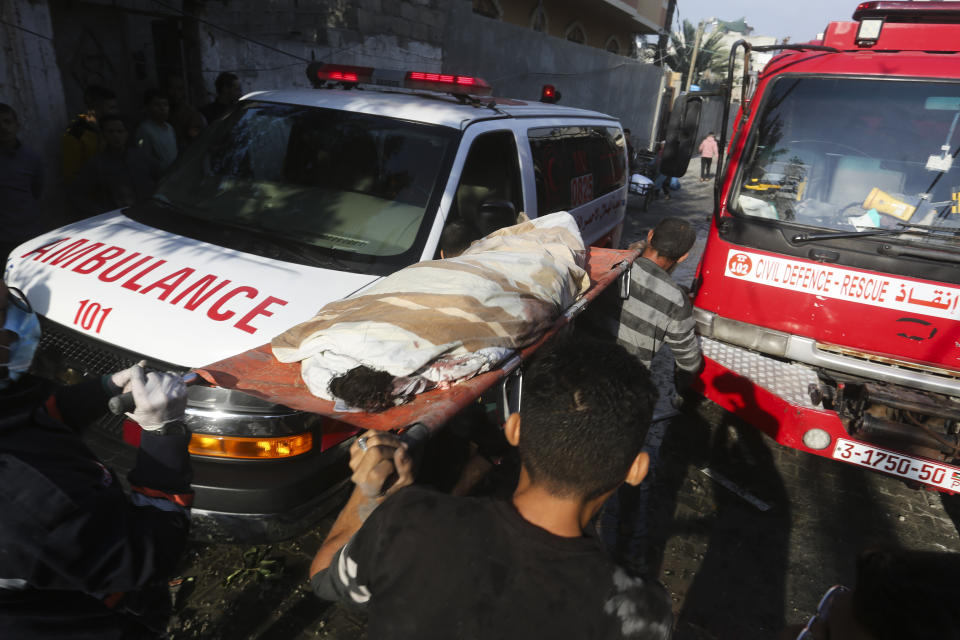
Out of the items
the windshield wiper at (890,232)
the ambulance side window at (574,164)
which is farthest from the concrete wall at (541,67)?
the windshield wiper at (890,232)

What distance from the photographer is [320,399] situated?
198 cm

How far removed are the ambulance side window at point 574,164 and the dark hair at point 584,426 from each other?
324cm

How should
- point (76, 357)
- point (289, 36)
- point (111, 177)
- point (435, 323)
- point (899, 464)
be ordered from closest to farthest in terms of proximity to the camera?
1. point (435, 323)
2. point (76, 357)
3. point (899, 464)
4. point (111, 177)
5. point (289, 36)

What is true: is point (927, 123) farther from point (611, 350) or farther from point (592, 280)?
point (611, 350)

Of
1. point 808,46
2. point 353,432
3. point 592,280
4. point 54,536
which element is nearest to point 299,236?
point 353,432

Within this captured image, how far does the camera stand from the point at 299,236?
325cm

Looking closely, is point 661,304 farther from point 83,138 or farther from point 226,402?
point 83,138

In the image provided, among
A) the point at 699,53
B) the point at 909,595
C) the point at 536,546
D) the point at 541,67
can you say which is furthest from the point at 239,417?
the point at 699,53

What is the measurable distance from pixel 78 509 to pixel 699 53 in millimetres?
36923

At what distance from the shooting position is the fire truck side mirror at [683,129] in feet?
13.4

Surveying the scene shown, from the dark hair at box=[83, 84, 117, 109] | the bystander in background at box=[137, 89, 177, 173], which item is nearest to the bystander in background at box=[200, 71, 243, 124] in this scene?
the bystander in background at box=[137, 89, 177, 173]

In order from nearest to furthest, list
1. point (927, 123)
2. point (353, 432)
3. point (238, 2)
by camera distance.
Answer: point (353, 432), point (927, 123), point (238, 2)

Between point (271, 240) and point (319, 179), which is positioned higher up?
point (319, 179)

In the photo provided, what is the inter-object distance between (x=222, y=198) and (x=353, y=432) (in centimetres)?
191
